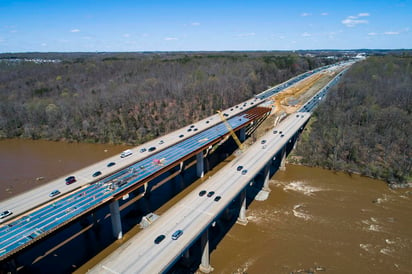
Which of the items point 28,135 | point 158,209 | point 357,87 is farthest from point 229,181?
point 28,135

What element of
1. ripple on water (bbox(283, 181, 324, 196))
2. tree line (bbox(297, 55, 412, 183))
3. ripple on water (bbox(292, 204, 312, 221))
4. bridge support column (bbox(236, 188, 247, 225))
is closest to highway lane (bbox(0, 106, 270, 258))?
bridge support column (bbox(236, 188, 247, 225))

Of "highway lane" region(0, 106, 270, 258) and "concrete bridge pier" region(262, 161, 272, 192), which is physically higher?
"highway lane" region(0, 106, 270, 258)

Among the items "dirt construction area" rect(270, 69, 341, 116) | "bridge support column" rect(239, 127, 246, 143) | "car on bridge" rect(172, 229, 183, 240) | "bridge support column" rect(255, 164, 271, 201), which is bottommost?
"bridge support column" rect(255, 164, 271, 201)

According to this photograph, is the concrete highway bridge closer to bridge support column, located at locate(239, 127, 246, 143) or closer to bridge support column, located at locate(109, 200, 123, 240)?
bridge support column, located at locate(109, 200, 123, 240)

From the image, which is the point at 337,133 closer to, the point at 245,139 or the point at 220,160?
the point at 245,139

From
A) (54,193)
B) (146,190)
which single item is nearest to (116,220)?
(54,193)

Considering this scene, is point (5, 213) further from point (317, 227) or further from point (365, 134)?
point (365, 134)

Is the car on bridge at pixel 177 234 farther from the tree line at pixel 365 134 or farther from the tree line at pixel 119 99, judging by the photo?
the tree line at pixel 119 99

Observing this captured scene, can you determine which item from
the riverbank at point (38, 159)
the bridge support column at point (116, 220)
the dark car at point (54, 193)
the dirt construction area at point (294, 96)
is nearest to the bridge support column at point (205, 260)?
Answer: the bridge support column at point (116, 220)
